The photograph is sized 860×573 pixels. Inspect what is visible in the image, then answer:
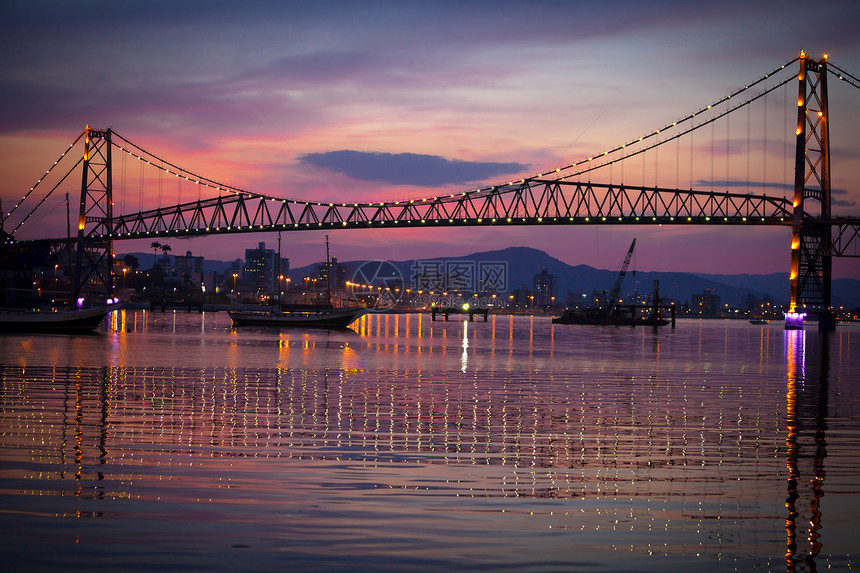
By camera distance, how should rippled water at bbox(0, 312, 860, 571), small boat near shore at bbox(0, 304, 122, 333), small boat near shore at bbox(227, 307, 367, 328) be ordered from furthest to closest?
small boat near shore at bbox(227, 307, 367, 328)
small boat near shore at bbox(0, 304, 122, 333)
rippled water at bbox(0, 312, 860, 571)

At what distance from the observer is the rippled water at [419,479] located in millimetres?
7426

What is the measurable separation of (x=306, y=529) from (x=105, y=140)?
97.0m

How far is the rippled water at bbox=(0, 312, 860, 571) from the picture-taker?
Answer: 7426 mm

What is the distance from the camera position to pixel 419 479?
1050cm

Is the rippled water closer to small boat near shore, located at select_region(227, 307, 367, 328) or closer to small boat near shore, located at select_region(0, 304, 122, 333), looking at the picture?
small boat near shore, located at select_region(0, 304, 122, 333)

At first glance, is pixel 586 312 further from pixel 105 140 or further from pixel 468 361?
pixel 468 361

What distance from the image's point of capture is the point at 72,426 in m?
14.0

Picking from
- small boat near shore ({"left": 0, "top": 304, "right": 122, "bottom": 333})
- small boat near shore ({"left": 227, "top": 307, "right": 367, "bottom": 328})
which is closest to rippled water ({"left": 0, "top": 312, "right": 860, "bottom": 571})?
small boat near shore ({"left": 0, "top": 304, "right": 122, "bottom": 333})

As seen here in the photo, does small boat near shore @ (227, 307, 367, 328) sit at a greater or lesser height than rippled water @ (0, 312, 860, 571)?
lesser

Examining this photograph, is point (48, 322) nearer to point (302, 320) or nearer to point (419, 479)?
point (302, 320)

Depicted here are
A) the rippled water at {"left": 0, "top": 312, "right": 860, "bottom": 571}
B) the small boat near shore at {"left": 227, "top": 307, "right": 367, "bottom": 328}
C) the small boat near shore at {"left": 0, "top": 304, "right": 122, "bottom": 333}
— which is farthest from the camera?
the small boat near shore at {"left": 227, "top": 307, "right": 367, "bottom": 328}

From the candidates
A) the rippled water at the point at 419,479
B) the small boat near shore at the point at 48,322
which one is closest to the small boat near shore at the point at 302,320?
the small boat near shore at the point at 48,322

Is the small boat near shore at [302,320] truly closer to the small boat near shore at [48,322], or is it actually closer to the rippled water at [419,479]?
the small boat near shore at [48,322]

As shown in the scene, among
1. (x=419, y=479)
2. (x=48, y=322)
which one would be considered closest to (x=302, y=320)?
(x=48, y=322)
